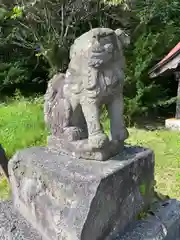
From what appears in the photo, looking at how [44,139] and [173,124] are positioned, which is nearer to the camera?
[44,139]

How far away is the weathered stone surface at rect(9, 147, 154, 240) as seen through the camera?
173 centimetres

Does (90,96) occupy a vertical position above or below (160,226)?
above

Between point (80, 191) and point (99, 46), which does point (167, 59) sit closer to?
point (99, 46)

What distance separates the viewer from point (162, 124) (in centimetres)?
670

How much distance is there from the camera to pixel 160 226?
78.6 inches

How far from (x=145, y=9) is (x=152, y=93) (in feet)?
7.17

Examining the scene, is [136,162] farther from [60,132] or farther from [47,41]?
[47,41]

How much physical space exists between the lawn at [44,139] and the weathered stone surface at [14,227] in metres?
1.31

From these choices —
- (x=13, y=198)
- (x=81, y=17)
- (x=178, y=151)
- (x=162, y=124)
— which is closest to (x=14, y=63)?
(x=81, y=17)

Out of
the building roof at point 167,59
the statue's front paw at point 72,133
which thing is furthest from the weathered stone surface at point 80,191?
the building roof at point 167,59

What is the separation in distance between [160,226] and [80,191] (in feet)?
2.16

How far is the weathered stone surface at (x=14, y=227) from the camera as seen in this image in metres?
1.98

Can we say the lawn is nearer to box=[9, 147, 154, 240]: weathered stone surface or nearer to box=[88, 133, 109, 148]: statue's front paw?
box=[9, 147, 154, 240]: weathered stone surface

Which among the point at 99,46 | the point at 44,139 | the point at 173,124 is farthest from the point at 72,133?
the point at 173,124
